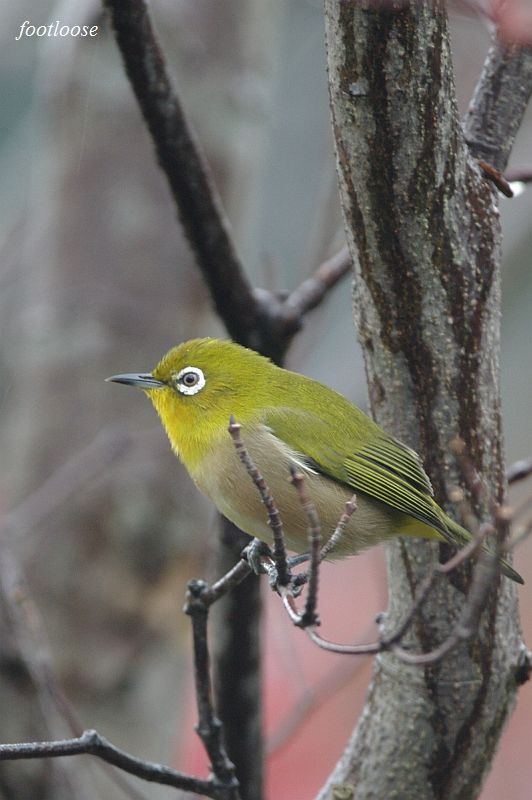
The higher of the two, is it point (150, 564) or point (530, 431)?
point (150, 564)

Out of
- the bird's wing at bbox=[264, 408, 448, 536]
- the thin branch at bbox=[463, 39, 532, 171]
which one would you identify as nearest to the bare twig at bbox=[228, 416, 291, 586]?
the bird's wing at bbox=[264, 408, 448, 536]

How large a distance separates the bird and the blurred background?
77cm

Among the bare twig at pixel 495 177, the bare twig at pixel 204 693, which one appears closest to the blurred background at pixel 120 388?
the bare twig at pixel 204 693

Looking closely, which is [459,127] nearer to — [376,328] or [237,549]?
[376,328]

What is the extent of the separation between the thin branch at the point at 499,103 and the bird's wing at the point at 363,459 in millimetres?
844

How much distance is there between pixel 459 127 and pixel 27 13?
6.09m

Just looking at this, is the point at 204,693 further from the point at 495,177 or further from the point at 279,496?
the point at 495,177

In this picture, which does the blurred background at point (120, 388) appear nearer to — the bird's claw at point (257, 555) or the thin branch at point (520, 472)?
the thin branch at point (520, 472)

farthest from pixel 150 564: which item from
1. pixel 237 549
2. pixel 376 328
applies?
pixel 376 328

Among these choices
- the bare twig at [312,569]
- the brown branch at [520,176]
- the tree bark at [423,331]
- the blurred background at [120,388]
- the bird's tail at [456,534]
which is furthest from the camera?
the blurred background at [120,388]

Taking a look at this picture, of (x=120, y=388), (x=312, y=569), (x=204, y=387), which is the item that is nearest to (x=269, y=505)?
(x=312, y=569)

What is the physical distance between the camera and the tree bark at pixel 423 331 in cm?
229

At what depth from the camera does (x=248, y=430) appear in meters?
3.43

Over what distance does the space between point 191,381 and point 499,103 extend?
1.43 meters
